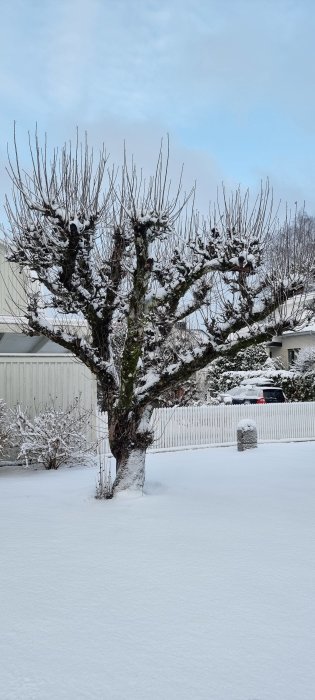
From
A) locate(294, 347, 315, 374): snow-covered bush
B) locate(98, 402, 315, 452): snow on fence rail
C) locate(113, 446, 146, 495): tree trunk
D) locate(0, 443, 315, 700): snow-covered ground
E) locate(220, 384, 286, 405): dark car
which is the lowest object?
locate(0, 443, 315, 700): snow-covered ground

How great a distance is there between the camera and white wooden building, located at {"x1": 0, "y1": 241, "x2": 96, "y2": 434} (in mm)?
13188

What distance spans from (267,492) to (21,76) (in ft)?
26.8

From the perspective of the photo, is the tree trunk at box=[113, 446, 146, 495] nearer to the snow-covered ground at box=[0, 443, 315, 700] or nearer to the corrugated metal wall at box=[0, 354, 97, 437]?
the snow-covered ground at box=[0, 443, 315, 700]

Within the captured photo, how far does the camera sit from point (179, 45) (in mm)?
10195

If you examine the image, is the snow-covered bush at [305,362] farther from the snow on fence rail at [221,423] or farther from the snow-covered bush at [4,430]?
the snow-covered bush at [4,430]

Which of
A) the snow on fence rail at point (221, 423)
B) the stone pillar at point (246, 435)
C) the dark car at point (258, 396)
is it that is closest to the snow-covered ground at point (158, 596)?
the stone pillar at point (246, 435)

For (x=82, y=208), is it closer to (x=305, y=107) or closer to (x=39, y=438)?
(x=39, y=438)

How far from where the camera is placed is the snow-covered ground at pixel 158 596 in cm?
375

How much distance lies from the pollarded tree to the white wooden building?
3651mm

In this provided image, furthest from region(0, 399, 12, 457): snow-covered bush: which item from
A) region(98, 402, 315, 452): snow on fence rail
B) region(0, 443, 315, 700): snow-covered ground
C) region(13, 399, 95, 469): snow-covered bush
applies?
region(0, 443, 315, 700): snow-covered ground

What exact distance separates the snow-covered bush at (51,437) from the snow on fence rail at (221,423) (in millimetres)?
1430

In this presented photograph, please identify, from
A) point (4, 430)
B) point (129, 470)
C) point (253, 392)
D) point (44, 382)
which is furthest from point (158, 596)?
point (253, 392)

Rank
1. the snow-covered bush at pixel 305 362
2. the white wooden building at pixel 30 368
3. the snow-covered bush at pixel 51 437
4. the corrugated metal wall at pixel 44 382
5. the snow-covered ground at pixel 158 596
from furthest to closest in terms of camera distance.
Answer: the snow-covered bush at pixel 305 362, the corrugated metal wall at pixel 44 382, the white wooden building at pixel 30 368, the snow-covered bush at pixel 51 437, the snow-covered ground at pixel 158 596

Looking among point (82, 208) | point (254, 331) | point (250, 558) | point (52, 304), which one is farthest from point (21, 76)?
point (250, 558)
